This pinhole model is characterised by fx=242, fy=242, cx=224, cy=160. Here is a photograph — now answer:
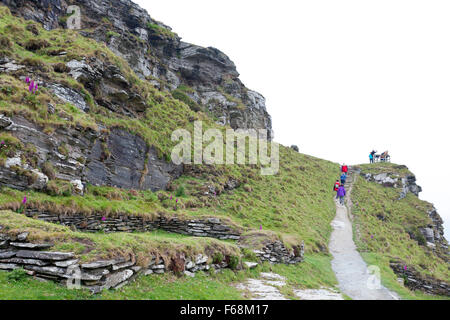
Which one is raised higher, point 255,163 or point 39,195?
point 255,163

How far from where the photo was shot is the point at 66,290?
6176 mm

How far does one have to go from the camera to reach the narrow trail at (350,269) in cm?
1299

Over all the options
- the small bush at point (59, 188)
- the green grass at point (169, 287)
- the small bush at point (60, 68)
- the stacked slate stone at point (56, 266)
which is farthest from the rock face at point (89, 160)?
the green grass at point (169, 287)

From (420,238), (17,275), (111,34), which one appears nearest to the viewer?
(17,275)

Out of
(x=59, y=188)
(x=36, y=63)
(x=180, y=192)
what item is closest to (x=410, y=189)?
(x=180, y=192)

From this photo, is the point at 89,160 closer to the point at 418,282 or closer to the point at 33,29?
the point at 33,29

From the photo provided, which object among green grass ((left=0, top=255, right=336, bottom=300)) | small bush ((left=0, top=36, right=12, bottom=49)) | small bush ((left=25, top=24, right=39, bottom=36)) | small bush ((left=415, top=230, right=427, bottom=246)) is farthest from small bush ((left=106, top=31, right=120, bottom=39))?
small bush ((left=415, top=230, right=427, bottom=246))

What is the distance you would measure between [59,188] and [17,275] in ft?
21.6

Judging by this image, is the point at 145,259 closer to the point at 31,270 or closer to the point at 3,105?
the point at 31,270

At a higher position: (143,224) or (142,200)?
(142,200)

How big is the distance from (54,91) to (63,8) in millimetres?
29160

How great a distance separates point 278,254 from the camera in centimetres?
1605

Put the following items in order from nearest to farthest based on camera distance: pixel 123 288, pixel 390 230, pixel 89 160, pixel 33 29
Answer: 1. pixel 123 288
2. pixel 89 160
3. pixel 33 29
4. pixel 390 230
